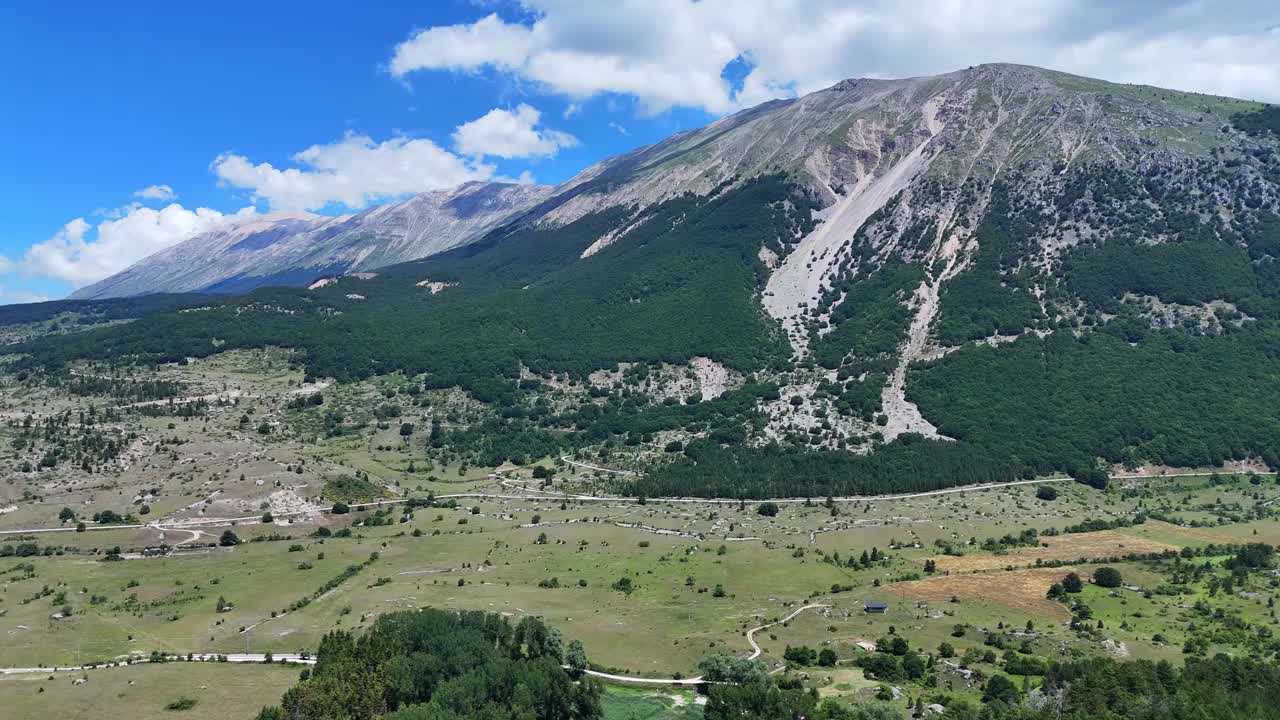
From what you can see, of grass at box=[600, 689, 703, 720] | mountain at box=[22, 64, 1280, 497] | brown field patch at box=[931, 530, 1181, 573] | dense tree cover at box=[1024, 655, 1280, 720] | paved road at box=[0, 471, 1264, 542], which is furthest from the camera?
mountain at box=[22, 64, 1280, 497]

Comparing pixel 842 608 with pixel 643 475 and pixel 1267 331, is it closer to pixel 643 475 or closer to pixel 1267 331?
pixel 643 475

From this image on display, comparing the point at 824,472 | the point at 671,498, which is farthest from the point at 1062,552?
the point at 671,498

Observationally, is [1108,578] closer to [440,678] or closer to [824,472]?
[824,472]

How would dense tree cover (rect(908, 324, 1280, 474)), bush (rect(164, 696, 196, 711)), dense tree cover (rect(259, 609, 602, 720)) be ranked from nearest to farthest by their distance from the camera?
dense tree cover (rect(259, 609, 602, 720)) < bush (rect(164, 696, 196, 711)) < dense tree cover (rect(908, 324, 1280, 474))

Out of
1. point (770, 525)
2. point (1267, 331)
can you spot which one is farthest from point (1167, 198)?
point (770, 525)

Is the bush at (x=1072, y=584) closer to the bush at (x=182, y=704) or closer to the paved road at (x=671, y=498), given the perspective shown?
the paved road at (x=671, y=498)

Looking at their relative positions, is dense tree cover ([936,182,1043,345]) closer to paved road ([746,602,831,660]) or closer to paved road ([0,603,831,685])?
paved road ([746,602,831,660])

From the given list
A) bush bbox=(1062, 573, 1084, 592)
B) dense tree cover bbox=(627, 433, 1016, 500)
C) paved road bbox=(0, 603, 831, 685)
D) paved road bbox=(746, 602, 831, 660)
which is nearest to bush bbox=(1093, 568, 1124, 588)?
bush bbox=(1062, 573, 1084, 592)
